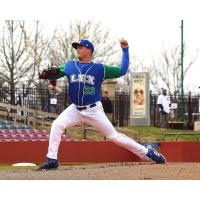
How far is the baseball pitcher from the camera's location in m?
11.2

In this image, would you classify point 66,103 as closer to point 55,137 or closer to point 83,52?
point 83,52

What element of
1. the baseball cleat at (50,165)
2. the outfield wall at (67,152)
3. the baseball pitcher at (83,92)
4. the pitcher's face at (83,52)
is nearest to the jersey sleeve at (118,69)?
the baseball pitcher at (83,92)

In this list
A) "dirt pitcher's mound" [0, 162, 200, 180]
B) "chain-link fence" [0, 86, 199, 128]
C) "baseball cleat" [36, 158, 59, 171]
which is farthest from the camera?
"chain-link fence" [0, 86, 199, 128]

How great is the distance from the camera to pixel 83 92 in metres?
11.2

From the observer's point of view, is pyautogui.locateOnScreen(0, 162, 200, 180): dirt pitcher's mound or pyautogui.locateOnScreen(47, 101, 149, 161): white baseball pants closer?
pyautogui.locateOnScreen(0, 162, 200, 180): dirt pitcher's mound

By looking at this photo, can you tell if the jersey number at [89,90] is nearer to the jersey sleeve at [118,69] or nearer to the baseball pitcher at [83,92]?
the baseball pitcher at [83,92]

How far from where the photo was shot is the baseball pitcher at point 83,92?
11242 mm

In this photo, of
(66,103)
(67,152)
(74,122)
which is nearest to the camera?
(74,122)

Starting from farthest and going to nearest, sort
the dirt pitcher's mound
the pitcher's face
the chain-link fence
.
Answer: the chain-link fence < the pitcher's face < the dirt pitcher's mound

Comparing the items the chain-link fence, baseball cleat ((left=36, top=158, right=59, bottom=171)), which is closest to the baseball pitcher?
baseball cleat ((left=36, top=158, right=59, bottom=171))

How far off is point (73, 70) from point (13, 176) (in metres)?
2.27

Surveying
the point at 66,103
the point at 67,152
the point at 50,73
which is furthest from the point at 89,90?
the point at 66,103

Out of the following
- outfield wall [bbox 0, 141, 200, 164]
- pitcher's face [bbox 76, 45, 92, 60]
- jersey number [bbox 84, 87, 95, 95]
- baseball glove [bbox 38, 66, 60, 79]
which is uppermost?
pitcher's face [bbox 76, 45, 92, 60]

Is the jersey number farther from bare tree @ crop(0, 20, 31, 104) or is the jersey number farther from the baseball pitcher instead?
bare tree @ crop(0, 20, 31, 104)
